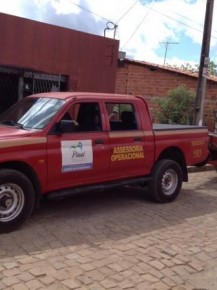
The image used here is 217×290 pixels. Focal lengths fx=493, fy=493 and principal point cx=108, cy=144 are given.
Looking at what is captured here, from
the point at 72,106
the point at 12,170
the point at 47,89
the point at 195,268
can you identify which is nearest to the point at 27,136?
the point at 12,170

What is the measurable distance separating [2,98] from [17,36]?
139 cm

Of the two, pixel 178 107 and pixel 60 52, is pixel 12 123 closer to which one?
pixel 60 52

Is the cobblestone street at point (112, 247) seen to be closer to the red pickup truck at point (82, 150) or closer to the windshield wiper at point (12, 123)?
the red pickup truck at point (82, 150)

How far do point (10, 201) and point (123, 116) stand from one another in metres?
2.63

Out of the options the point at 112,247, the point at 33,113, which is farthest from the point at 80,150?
the point at 112,247

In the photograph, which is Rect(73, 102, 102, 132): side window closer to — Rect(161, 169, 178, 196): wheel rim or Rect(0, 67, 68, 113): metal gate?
Rect(161, 169, 178, 196): wheel rim

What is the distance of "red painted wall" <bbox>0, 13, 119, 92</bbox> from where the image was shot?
10.5 meters

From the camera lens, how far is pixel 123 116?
792cm

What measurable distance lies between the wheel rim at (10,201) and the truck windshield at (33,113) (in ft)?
3.08

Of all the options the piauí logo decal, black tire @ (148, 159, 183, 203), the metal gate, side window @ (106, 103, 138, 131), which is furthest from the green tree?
the piauí logo decal

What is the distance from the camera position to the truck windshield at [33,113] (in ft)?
21.8

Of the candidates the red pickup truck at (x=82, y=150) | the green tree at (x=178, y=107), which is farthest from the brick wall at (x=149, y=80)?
the red pickup truck at (x=82, y=150)

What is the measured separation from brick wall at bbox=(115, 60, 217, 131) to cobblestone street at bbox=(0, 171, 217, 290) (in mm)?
12056

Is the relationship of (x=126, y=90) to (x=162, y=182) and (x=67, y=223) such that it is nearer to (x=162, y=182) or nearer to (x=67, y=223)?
(x=162, y=182)
